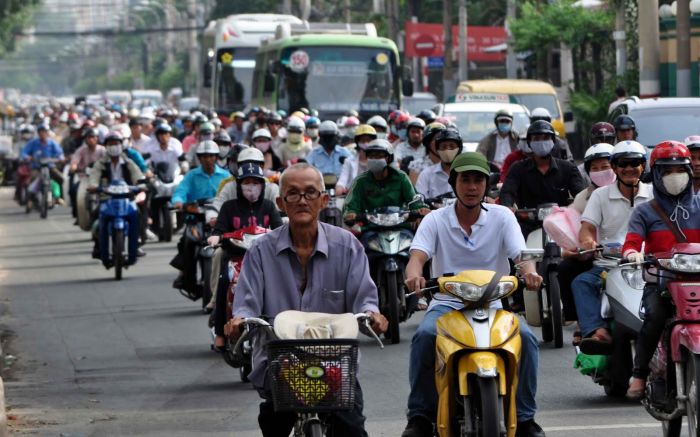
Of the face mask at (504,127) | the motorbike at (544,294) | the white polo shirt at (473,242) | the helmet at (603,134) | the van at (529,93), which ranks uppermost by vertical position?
the van at (529,93)

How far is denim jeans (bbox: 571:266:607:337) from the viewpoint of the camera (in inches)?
390

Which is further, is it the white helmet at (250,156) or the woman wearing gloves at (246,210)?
the white helmet at (250,156)

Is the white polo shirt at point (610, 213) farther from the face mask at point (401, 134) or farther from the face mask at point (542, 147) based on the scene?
the face mask at point (401, 134)

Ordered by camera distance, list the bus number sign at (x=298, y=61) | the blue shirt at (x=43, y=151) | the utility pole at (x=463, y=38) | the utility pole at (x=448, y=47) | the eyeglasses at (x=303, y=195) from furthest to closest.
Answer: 1. the utility pole at (x=448, y=47)
2. the utility pole at (x=463, y=38)
3. the blue shirt at (x=43, y=151)
4. the bus number sign at (x=298, y=61)
5. the eyeglasses at (x=303, y=195)

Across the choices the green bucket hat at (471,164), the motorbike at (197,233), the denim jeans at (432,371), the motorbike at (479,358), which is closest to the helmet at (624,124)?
the motorbike at (197,233)

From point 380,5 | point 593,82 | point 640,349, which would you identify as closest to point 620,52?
point 593,82

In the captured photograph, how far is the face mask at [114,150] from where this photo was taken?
821 inches

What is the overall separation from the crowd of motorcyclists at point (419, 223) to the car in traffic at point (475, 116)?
281 centimetres

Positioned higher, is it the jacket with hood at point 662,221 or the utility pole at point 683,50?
the utility pole at point 683,50

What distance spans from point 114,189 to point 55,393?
27.4ft

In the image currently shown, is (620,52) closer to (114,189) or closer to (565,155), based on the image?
(114,189)

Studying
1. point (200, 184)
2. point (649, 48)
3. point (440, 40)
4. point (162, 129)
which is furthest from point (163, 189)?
point (440, 40)

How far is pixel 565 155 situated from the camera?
15.6 m

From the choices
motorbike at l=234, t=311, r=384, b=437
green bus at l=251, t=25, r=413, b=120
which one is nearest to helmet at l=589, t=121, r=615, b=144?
motorbike at l=234, t=311, r=384, b=437
